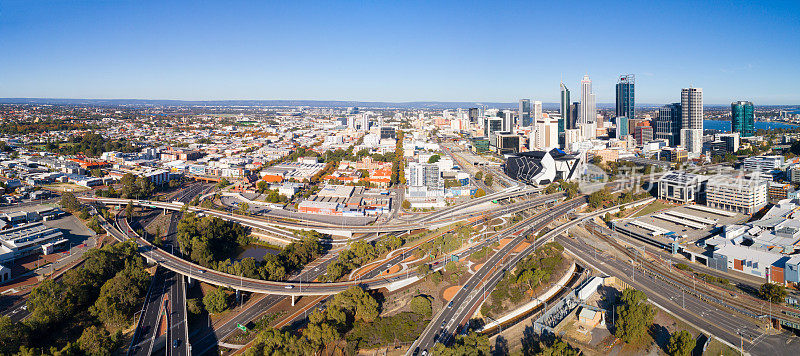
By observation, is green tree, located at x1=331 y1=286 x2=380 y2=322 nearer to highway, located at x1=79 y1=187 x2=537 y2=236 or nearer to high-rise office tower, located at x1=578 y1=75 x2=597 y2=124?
highway, located at x1=79 y1=187 x2=537 y2=236

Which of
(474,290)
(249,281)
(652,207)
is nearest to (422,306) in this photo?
(474,290)

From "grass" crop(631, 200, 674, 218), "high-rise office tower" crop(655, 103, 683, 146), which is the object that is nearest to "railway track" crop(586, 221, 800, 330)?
"grass" crop(631, 200, 674, 218)

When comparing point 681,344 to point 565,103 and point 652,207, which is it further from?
point 565,103

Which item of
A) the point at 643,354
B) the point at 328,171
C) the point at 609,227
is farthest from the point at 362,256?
the point at 328,171

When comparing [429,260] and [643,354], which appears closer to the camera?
[643,354]

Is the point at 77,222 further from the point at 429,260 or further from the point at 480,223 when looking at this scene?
the point at 480,223
